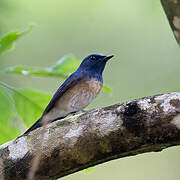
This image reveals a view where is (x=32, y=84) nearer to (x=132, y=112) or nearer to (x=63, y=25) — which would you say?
(x=63, y=25)

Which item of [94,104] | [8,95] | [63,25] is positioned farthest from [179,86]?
[8,95]

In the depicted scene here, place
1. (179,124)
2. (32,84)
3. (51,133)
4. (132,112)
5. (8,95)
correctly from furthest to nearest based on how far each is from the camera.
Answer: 1. (32,84)
2. (8,95)
3. (51,133)
4. (132,112)
5. (179,124)

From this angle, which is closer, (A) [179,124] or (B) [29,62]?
(A) [179,124]

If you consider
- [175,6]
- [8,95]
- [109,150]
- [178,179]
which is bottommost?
[178,179]

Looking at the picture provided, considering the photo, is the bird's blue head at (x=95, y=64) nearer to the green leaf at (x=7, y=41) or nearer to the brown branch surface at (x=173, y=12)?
the green leaf at (x=7, y=41)

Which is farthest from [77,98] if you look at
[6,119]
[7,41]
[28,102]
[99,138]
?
[99,138]

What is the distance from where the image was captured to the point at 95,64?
548 cm

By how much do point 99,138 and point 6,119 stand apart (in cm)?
97

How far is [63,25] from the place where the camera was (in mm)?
8617

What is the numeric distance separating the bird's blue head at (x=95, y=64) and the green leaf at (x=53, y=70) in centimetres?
160

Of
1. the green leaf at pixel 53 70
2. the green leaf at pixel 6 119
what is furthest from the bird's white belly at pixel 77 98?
the green leaf at pixel 6 119

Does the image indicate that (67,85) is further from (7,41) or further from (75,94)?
(7,41)

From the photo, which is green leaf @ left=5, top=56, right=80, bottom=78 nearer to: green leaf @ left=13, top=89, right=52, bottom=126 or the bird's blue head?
green leaf @ left=13, top=89, right=52, bottom=126

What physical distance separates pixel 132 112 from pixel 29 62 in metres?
5.80
